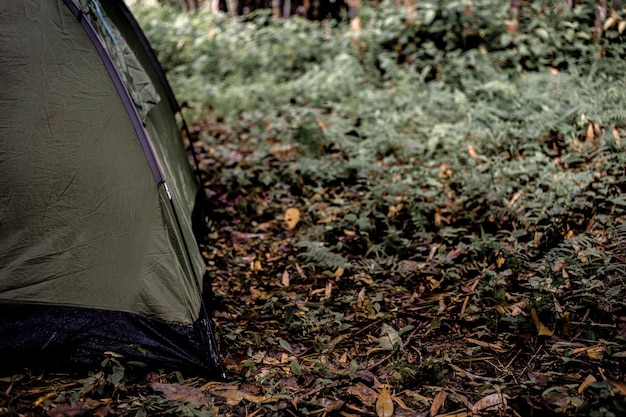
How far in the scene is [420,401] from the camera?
9.32ft

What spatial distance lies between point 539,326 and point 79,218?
2.92 m

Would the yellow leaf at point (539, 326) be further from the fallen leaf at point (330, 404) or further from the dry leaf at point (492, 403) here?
the fallen leaf at point (330, 404)

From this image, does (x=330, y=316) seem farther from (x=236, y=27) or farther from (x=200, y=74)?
(x=236, y=27)

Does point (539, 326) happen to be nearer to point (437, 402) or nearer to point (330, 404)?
point (437, 402)

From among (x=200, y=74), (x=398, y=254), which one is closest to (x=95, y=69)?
(x=398, y=254)

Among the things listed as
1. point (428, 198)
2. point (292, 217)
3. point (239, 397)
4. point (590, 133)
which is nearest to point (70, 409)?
point (239, 397)

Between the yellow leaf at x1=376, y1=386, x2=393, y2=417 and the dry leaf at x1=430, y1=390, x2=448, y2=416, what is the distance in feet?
0.73

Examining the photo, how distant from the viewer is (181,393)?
9.52 feet

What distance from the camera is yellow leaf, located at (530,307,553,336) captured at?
3.15 m

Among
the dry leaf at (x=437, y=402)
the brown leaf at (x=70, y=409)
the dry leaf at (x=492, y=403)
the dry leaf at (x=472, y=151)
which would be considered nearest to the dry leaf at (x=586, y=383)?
the dry leaf at (x=492, y=403)

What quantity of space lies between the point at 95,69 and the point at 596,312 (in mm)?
3524

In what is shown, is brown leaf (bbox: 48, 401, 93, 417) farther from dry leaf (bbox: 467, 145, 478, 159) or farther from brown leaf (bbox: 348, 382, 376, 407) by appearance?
dry leaf (bbox: 467, 145, 478, 159)

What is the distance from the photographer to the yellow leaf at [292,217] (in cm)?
502

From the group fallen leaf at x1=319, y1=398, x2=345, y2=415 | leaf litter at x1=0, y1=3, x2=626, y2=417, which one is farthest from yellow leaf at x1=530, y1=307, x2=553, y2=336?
fallen leaf at x1=319, y1=398, x2=345, y2=415
